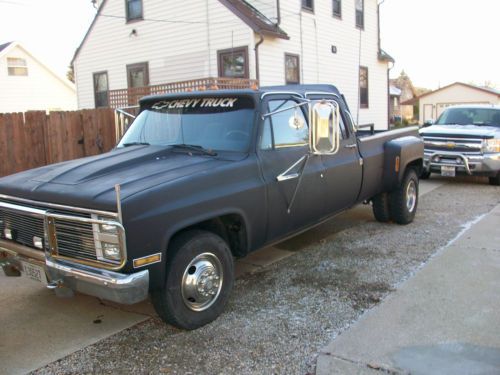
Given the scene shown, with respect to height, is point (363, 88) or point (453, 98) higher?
point (363, 88)

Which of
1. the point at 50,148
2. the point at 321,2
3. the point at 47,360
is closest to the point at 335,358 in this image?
the point at 47,360

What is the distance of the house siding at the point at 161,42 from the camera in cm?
1533

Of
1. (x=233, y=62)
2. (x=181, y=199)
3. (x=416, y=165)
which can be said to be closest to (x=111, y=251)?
(x=181, y=199)

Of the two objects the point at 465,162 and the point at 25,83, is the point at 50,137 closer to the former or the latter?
the point at 465,162

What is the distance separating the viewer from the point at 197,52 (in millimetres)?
16078

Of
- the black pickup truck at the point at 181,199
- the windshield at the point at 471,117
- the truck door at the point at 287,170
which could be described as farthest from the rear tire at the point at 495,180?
the truck door at the point at 287,170

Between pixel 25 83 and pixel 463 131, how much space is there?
25597mm

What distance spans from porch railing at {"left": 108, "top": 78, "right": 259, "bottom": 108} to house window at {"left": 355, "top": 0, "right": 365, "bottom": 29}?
330 inches

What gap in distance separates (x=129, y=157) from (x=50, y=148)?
4661 millimetres

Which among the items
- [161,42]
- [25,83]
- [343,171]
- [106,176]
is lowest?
[343,171]

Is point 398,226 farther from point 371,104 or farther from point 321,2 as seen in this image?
point 371,104

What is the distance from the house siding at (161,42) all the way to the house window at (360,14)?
720 cm

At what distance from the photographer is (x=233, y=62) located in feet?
50.3

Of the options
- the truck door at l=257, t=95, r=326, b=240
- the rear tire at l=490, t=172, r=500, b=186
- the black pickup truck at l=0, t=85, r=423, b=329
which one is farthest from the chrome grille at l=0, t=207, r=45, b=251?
the rear tire at l=490, t=172, r=500, b=186
